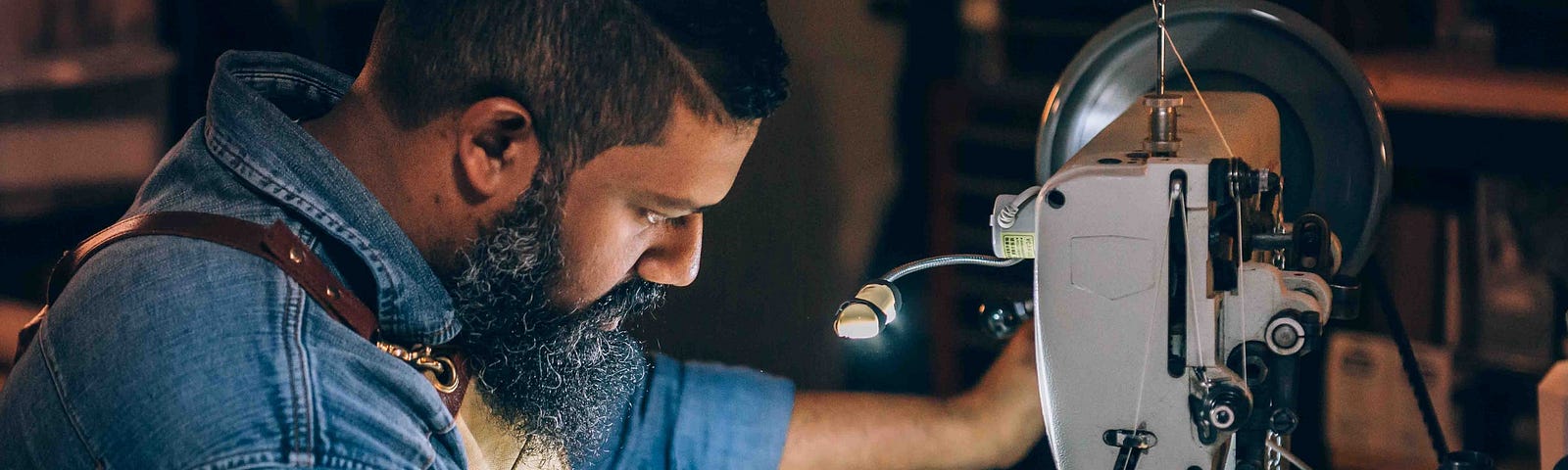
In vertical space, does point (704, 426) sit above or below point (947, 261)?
below

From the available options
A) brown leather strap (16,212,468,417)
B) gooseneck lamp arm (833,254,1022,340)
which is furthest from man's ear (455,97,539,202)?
gooseneck lamp arm (833,254,1022,340)

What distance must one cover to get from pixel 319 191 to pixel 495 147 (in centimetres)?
13

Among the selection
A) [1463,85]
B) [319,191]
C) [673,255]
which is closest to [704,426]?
[673,255]

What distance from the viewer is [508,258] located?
1179 millimetres

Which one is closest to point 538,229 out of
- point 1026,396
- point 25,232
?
point 1026,396

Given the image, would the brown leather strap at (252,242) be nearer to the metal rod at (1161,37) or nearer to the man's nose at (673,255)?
the man's nose at (673,255)

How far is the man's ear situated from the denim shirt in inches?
2.7

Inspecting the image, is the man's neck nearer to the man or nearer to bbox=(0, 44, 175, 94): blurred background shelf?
the man

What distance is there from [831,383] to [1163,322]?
5.39ft

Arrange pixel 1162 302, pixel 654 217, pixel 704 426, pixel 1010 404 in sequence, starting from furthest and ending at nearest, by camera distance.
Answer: pixel 704 426
pixel 1010 404
pixel 654 217
pixel 1162 302

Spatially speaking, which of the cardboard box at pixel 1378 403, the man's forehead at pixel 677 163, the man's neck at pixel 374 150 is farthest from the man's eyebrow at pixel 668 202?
the cardboard box at pixel 1378 403

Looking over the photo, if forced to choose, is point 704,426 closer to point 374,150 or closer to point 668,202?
point 668,202

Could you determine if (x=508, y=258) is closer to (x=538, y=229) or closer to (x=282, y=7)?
(x=538, y=229)

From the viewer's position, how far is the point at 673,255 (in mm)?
1228
